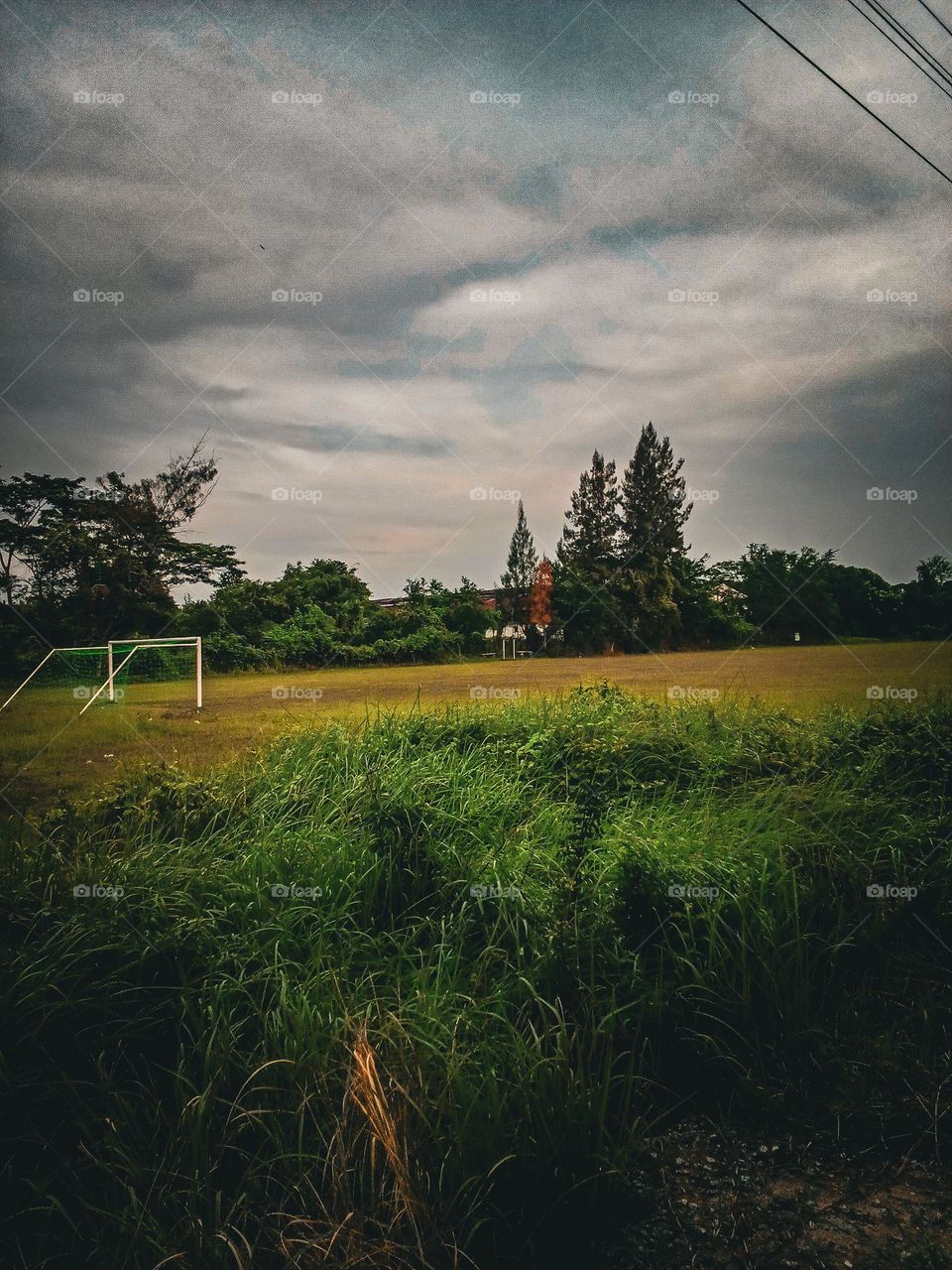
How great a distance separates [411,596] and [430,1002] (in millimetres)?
10063

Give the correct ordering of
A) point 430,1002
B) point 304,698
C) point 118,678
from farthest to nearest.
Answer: point 118,678 < point 304,698 < point 430,1002

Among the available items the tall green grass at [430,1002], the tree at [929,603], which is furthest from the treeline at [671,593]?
the tall green grass at [430,1002]

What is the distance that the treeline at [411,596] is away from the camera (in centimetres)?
829

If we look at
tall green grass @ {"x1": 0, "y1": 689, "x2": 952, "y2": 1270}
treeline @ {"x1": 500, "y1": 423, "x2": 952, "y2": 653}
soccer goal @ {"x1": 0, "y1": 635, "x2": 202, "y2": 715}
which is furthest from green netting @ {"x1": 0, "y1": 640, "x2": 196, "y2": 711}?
treeline @ {"x1": 500, "y1": 423, "x2": 952, "y2": 653}

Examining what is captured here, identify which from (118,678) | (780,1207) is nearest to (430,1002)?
(780,1207)

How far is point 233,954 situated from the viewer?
2.84 meters

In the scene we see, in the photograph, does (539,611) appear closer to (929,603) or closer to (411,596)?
(411,596)

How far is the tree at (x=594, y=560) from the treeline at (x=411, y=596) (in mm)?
38

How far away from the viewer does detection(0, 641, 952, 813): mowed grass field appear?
6348 mm

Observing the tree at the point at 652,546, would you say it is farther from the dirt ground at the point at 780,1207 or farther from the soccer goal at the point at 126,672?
the dirt ground at the point at 780,1207

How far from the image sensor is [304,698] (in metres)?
8.73

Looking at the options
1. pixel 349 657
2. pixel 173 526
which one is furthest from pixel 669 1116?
pixel 349 657

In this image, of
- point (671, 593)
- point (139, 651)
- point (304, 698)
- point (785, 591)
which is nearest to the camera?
point (304, 698)

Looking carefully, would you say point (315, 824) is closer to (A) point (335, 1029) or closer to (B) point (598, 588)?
(A) point (335, 1029)
